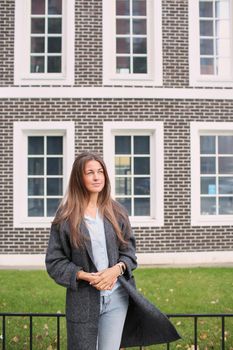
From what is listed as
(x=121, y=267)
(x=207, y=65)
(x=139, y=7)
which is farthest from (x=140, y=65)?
(x=121, y=267)

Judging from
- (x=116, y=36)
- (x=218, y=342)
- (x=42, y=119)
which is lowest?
(x=218, y=342)

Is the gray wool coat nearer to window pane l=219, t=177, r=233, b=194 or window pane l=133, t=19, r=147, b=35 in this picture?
window pane l=219, t=177, r=233, b=194

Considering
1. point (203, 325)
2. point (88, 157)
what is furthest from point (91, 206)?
point (203, 325)

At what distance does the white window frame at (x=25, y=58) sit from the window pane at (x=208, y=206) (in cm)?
405

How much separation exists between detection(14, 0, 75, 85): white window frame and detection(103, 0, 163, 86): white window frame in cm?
74

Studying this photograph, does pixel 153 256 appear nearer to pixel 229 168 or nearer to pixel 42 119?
pixel 229 168

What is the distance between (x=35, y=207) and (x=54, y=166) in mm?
1024

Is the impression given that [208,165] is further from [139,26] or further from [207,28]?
[139,26]

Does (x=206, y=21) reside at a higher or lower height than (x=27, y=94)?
higher

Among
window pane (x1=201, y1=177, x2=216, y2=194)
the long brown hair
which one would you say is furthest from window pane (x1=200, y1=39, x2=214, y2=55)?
the long brown hair

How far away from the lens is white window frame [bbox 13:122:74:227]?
32.1ft

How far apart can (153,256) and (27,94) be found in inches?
178

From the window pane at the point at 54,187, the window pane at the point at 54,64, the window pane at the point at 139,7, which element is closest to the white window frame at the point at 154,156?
the window pane at the point at 54,187

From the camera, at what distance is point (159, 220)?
9.95m
